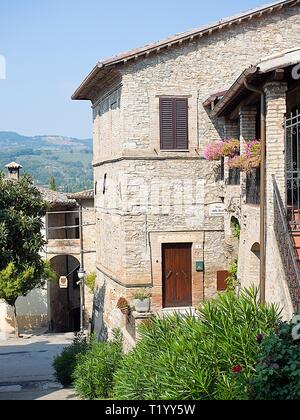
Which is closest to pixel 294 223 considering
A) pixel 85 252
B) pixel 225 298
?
pixel 225 298

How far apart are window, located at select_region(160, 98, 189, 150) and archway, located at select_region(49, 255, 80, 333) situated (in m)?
17.6

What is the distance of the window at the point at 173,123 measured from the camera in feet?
59.8

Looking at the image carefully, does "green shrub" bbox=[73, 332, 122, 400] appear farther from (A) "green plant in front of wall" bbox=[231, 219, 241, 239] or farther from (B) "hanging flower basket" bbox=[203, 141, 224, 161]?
(B) "hanging flower basket" bbox=[203, 141, 224, 161]

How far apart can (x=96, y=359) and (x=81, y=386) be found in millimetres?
759

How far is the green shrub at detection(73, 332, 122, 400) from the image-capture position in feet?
50.9

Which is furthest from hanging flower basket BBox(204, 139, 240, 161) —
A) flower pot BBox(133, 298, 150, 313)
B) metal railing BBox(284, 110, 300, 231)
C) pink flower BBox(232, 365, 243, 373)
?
pink flower BBox(232, 365, 243, 373)

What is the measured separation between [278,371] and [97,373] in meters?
8.30

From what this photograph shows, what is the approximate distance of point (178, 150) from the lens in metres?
18.4

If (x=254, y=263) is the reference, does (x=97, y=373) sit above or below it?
below

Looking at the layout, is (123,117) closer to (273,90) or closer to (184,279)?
(184,279)

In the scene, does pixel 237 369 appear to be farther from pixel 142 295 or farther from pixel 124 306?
pixel 124 306

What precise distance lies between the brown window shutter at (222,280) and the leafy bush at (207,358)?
22.4 ft

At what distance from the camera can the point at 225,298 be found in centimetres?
1091

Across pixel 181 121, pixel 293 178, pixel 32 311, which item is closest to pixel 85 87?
pixel 181 121
